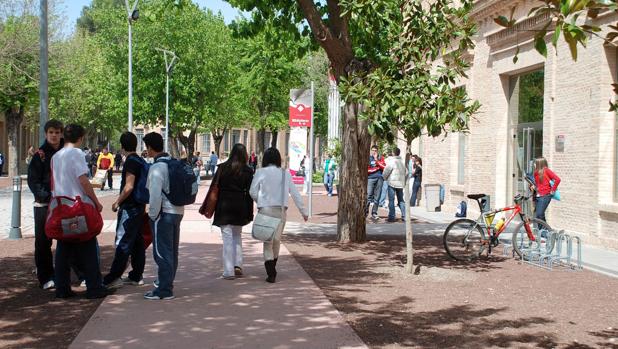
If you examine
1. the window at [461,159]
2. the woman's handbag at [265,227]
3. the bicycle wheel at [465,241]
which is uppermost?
the window at [461,159]

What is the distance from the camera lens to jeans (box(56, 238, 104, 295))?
779 cm

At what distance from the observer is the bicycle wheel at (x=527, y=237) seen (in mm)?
11430

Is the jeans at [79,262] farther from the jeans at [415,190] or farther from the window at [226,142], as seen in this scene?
the window at [226,142]

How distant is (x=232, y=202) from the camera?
30.5ft

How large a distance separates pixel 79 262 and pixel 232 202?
6.79 ft

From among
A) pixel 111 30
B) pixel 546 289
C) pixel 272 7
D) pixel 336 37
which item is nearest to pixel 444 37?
pixel 336 37

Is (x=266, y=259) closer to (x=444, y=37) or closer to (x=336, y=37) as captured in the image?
(x=444, y=37)

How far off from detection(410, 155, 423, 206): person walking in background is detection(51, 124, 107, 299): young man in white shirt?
1589cm

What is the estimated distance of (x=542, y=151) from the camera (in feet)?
54.3

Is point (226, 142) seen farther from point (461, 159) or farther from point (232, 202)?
point (232, 202)

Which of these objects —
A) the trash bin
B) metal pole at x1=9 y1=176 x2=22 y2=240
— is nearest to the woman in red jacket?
the trash bin

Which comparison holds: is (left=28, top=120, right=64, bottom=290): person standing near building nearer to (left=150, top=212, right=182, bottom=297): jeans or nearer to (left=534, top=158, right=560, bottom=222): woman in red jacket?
(left=150, top=212, right=182, bottom=297): jeans

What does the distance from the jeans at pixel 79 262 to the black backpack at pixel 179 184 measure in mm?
944

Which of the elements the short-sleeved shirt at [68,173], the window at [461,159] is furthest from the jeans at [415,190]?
the short-sleeved shirt at [68,173]
